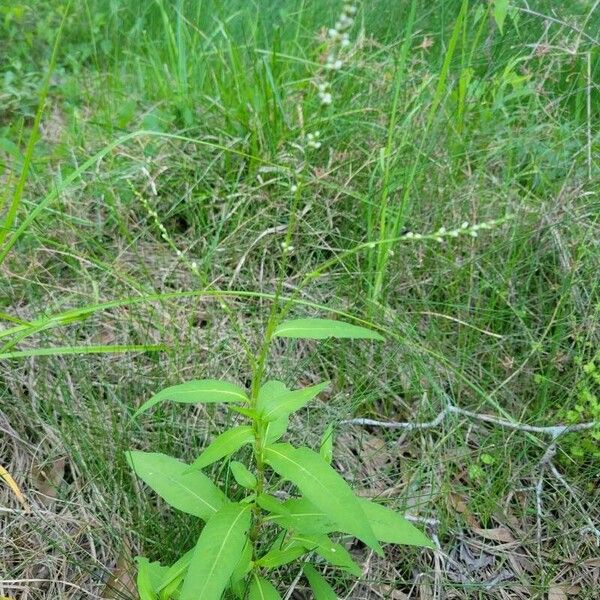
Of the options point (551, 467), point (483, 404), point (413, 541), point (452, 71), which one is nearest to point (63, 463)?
point (413, 541)

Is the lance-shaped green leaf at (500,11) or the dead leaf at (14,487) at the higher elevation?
the lance-shaped green leaf at (500,11)

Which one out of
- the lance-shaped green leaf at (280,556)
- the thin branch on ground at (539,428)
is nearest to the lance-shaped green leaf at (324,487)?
the lance-shaped green leaf at (280,556)

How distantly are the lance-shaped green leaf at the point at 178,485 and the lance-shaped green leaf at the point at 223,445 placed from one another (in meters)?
0.15

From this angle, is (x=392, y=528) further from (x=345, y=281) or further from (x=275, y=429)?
(x=345, y=281)

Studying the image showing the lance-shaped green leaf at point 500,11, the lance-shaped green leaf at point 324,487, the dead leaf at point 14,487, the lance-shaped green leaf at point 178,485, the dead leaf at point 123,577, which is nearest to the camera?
the lance-shaped green leaf at point 324,487

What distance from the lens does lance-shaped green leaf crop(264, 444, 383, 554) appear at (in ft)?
3.50

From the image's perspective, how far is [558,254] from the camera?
215cm

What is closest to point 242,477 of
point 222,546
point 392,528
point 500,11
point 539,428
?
point 222,546

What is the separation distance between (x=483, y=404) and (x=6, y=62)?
9.25ft

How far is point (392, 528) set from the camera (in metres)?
1.29

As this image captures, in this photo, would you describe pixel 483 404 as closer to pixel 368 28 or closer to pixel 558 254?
pixel 558 254

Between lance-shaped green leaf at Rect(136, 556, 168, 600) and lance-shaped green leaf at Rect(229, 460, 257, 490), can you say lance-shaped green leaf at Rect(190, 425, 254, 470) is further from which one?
lance-shaped green leaf at Rect(136, 556, 168, 600)

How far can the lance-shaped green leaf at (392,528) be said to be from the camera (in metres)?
1.26

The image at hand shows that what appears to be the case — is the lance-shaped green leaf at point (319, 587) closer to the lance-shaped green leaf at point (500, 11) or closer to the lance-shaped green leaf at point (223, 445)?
the lance-shaped green leaf at point (223, 445)
